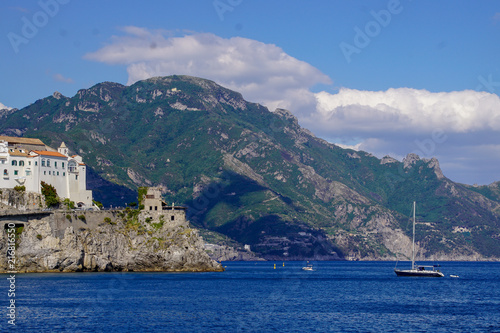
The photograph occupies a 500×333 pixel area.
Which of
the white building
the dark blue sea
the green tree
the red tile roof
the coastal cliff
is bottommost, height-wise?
the dark blue sea

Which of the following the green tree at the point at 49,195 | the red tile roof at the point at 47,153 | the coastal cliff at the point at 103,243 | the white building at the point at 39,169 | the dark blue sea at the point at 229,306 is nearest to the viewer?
the dark blue sea at the point at 229,306

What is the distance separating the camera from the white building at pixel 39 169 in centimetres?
14462

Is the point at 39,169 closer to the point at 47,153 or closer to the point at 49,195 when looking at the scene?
the point at 47,153

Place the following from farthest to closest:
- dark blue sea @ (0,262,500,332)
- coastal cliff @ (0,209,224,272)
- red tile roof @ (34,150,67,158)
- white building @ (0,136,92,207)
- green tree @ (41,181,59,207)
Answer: red tile roof @ (34,150,67,158), green tree @ (41,181,59,207), white building @ (0,136,92,207), coastal cliff @ (0,209,224,272), dark blue sea @ (0,262,500,332)

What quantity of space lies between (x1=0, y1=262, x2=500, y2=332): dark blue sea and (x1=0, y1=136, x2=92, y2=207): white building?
23036 millimetres

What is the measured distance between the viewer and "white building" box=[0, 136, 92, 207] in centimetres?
14462

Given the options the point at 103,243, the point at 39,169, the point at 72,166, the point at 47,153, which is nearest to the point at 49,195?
the point at 39,169

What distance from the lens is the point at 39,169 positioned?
14725 centimetres

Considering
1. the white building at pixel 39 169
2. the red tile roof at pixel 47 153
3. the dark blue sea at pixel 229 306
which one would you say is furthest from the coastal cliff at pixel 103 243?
the red tile roof at pixel 47 153

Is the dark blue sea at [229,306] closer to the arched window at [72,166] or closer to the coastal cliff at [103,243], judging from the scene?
the coastal cliff at [103,243]

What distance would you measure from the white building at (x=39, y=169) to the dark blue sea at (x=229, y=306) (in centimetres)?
2304

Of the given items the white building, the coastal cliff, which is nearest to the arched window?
the white building

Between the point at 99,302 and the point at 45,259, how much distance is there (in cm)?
5046

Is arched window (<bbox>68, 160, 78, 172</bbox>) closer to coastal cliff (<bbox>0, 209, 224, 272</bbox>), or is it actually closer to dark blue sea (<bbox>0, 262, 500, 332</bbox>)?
coastal cliff (<bbox>0, 209, 224, 272</bbox>)
